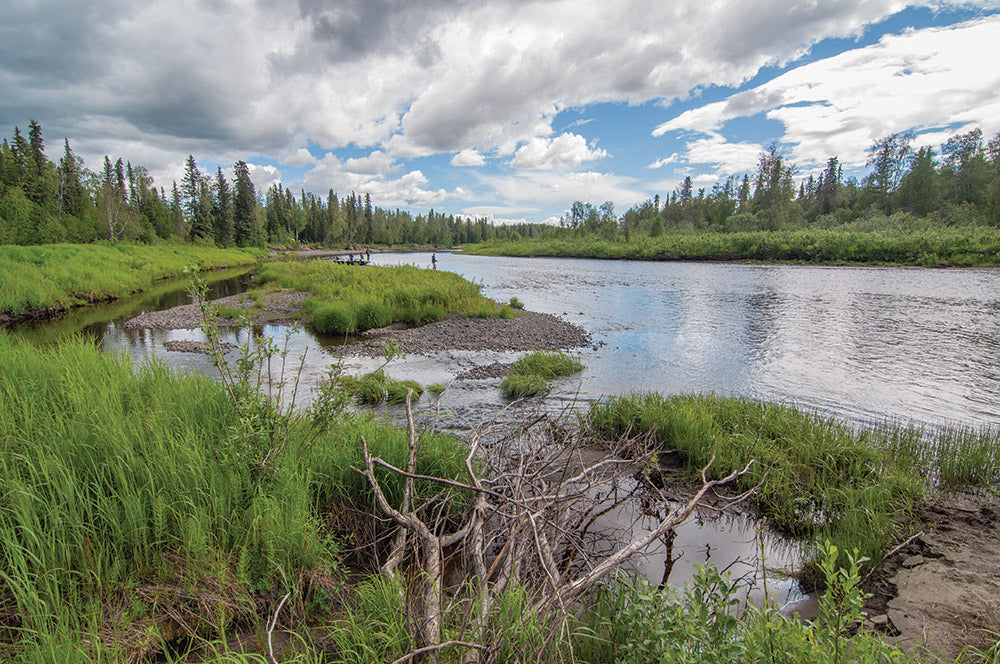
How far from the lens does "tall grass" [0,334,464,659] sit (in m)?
2.72

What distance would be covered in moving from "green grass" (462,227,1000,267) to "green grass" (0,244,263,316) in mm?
67941

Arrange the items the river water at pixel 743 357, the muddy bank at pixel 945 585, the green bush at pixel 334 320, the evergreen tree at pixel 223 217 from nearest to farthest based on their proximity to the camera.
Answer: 1. the muddy bank at pixel 945 585
2. the river water at pixel 743 357
3. the green bush at pixel 334 320
4. the evergreen tree at pixel 223 217

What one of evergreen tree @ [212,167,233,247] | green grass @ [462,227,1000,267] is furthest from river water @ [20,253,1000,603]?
evergreen tree @ [212,167,233,247]

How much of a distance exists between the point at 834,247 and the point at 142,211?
347 ft

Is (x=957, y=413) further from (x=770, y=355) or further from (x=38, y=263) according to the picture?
(x=38, y=263)

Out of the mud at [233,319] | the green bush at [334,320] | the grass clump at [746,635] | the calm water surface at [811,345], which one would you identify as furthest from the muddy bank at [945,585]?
the mud at [233,319]

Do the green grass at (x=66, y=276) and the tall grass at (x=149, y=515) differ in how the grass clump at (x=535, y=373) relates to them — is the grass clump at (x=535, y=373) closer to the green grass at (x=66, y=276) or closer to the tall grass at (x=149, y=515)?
the tall grass at (x=149, y=515)

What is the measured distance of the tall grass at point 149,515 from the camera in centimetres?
272

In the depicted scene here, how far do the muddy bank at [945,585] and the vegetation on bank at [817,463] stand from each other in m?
0.20

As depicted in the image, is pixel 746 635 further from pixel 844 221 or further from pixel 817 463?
pixel 844 221

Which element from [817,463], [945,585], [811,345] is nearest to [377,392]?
→ [817,463]

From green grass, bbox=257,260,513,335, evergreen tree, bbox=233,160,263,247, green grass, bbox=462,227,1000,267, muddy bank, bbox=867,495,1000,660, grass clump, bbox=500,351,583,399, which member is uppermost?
evergreen tree, bbox=233,160,263,247

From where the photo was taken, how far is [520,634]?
2.59 meters

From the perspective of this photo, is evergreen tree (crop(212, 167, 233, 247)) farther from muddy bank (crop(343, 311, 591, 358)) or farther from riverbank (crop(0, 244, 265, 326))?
muddy bank (crop(343, 311, 591, 358))
